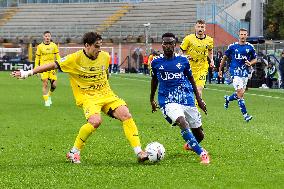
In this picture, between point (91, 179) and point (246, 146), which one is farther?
point (246, 146)

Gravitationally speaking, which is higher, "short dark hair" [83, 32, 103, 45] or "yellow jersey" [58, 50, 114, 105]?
"short dark hair" [83, 32, 103, 45]

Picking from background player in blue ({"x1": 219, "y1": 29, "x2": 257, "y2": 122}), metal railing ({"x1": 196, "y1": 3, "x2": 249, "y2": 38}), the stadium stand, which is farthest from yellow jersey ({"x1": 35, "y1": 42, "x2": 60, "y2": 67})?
the stadium stand

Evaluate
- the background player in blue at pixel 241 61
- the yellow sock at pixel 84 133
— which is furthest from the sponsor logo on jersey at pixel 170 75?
the background player in blue at pixel 241 61

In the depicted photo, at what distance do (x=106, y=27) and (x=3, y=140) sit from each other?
62.1 m

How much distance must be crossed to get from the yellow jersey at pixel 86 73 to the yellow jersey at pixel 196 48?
6039 mm

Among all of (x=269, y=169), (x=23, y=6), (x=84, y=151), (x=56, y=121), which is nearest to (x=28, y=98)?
(x=56, y=121)

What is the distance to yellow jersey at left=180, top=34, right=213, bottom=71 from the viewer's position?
57.5ft

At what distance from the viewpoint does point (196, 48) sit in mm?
17531

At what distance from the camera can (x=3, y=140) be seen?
14273 mm

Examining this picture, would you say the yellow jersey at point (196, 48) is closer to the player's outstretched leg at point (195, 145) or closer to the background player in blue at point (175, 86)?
the background player in blue at point (175, 86)

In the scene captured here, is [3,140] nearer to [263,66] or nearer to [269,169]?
[269,169]

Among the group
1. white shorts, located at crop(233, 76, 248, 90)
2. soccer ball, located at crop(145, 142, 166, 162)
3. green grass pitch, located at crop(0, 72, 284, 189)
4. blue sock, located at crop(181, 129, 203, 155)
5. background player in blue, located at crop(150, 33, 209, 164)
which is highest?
background player in blue, located at crop(150, 33, 209, 164)

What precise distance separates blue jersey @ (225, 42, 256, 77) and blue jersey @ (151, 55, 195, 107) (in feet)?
28.5

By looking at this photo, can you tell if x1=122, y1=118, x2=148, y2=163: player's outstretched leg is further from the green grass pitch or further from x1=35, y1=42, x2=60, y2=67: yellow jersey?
x1=35, y1=42, x2=60, y2=67: yellow jersey
